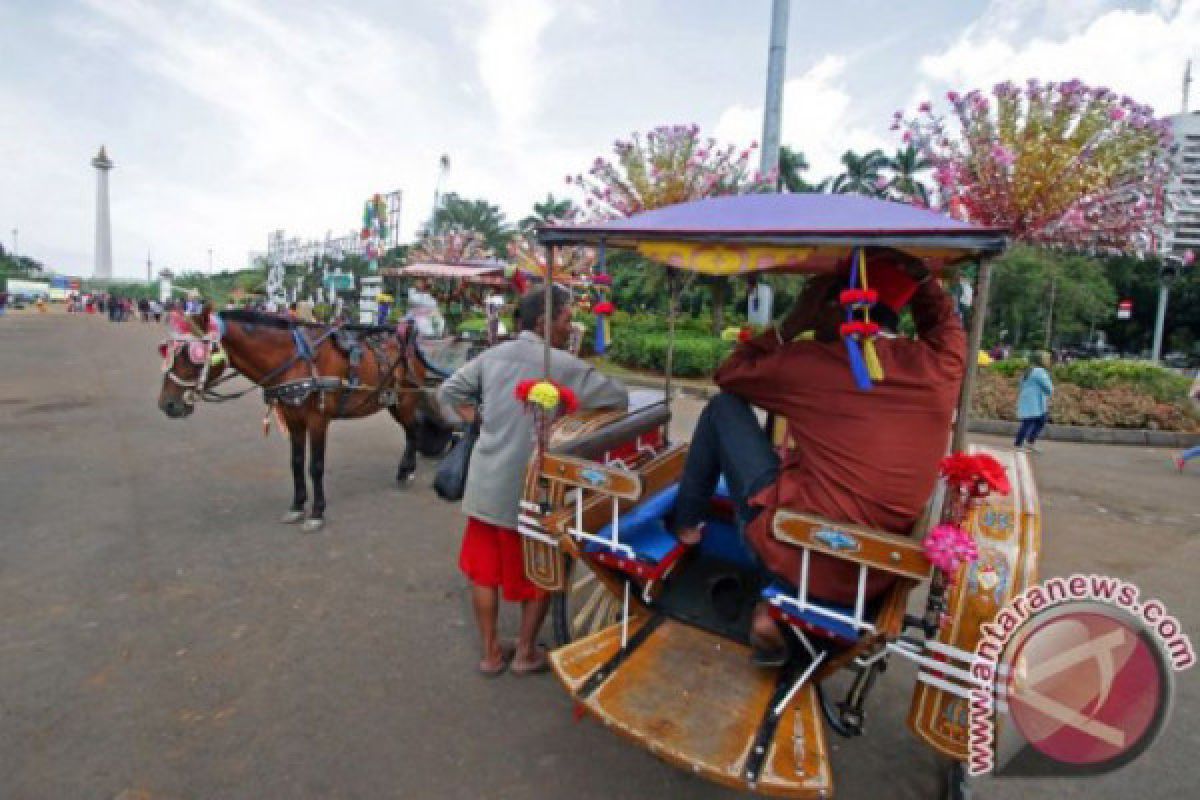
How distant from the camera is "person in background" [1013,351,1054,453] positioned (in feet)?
28.2

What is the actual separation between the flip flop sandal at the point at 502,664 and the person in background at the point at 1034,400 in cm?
844

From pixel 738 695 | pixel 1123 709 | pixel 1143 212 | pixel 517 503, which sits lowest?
pixel 738 695

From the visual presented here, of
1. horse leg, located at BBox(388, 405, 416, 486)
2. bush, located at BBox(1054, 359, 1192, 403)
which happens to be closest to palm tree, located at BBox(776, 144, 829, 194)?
bush, located at BBox(1054, 359, 1192, 403)

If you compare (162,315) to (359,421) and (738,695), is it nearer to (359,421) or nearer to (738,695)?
(359,421)

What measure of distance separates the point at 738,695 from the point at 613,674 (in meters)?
0.46

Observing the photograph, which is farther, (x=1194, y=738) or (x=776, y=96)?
(x=776, y=96)

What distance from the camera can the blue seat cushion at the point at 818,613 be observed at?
200cm

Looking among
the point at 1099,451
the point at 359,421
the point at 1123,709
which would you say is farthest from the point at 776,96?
the point at 1123,709

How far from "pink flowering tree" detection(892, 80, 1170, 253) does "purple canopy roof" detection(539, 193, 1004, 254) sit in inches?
386

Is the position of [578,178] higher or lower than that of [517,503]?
higher

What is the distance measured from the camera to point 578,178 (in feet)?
56.1

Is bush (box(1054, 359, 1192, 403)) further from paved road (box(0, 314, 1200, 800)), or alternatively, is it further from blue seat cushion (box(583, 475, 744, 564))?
blue seat cushion (box(583, 475, 744, 564))

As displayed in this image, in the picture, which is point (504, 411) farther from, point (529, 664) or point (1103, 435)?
point (1103, 435)

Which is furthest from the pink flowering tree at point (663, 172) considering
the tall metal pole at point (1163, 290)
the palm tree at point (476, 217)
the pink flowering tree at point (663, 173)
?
the palm tree at point (476, 217)
